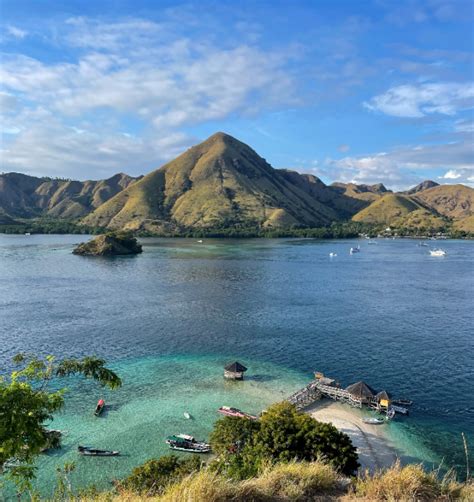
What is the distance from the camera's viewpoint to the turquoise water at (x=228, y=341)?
3969cm

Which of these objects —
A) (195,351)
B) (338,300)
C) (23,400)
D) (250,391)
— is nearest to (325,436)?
(250,391)

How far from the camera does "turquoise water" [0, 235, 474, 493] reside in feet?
130

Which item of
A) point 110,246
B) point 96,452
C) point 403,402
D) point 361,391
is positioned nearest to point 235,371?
point 361,391

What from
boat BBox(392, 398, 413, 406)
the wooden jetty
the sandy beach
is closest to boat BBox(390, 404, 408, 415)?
the wooden jetty

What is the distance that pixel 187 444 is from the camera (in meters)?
35.6

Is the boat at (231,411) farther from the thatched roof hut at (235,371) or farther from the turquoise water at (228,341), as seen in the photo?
the thatched roof hut at (235,371)

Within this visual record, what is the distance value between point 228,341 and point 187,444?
3128cm

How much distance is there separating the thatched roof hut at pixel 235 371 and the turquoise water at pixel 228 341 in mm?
1550

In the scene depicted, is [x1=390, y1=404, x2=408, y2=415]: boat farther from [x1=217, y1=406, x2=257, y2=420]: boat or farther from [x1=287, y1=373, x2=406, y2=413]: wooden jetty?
[x1=217, y1=406, x2=257, y2=420]: boat

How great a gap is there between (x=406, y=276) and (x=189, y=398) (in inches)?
4131

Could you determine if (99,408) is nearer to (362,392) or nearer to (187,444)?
(187,444)

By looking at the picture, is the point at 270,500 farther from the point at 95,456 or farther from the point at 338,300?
the point at 338,300

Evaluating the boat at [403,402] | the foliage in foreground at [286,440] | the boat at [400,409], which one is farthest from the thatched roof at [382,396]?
the foliage in foreground at [286,440]

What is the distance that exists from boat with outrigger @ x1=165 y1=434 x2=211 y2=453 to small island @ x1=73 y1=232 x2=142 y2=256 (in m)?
160
